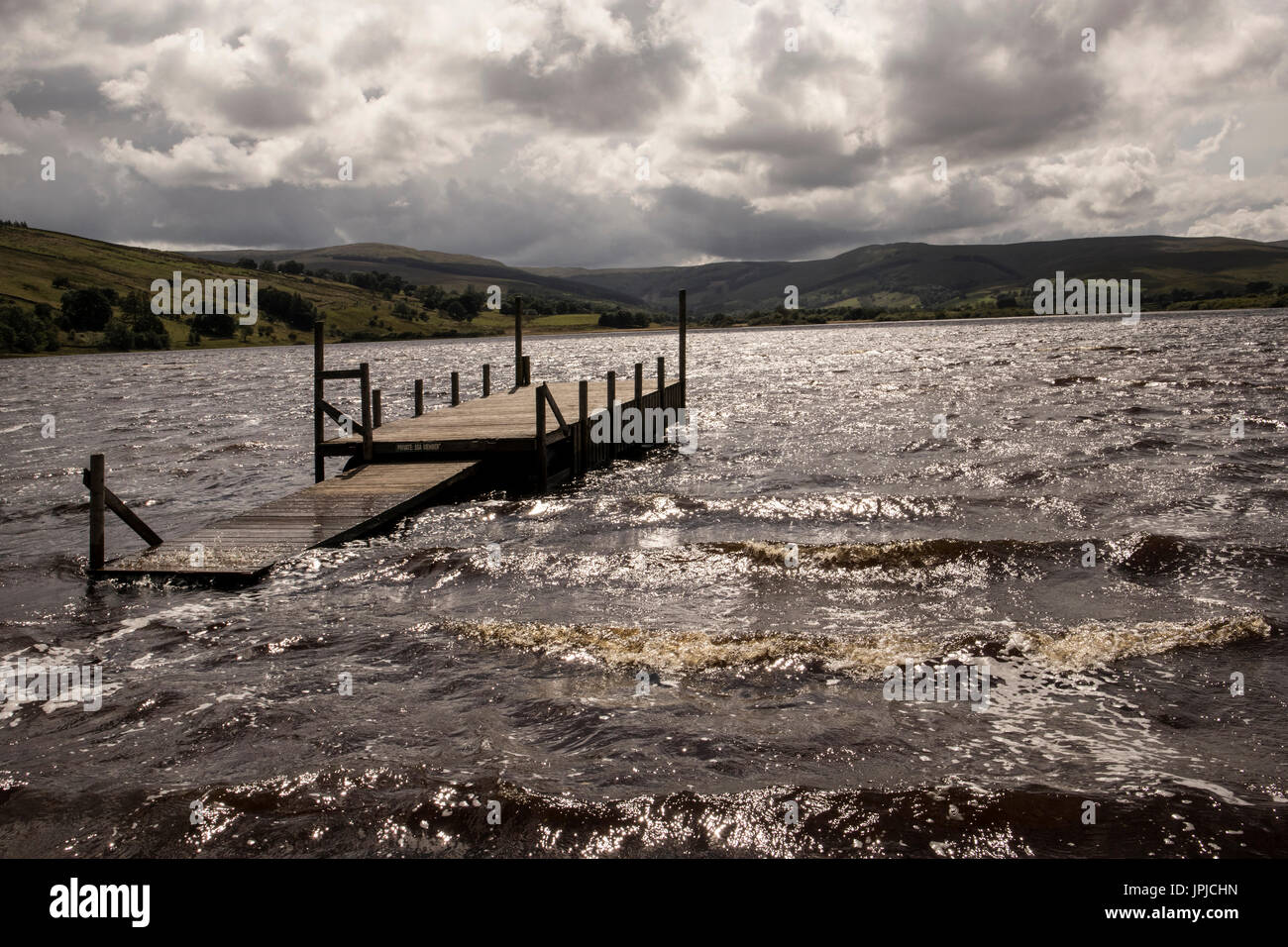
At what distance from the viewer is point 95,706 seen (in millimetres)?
9320

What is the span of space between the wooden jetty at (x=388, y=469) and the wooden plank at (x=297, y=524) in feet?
0.07

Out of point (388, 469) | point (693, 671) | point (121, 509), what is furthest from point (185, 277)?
point (693, 671)

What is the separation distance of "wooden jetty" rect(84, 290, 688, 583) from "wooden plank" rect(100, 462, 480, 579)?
2 cm

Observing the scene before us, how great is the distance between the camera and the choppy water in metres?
6.96

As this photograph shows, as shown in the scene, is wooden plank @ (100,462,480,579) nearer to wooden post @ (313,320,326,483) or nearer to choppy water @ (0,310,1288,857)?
choppy water @ (0,310,1288,857)

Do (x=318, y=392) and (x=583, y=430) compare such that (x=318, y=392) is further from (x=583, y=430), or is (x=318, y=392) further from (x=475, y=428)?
(x=583, y=430)

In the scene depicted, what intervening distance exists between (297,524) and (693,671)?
8.68m

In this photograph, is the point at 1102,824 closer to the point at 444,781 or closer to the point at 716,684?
the point at 716,684

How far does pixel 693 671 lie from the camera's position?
9.96 m

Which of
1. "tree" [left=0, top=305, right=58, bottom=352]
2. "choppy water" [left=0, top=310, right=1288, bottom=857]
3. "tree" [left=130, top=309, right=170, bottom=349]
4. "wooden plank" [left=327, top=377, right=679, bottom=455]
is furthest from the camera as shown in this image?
"tree" [left=130, top=309, right=170, bottom=349]

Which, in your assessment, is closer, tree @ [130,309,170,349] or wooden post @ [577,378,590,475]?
wooden post @ [577,378,590,475]

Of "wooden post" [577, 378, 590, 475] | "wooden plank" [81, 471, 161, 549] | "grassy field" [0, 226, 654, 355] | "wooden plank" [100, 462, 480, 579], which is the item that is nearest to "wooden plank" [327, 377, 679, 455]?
"wooden post" [577, 378, 590, 475]

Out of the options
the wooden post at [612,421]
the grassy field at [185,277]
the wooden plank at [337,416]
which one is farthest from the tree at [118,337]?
the wooden plank at [337,416]
